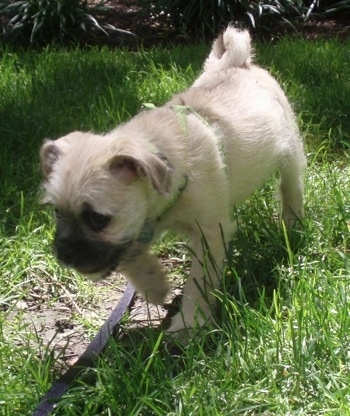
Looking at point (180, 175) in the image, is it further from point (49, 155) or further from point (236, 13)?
point (236, 13)

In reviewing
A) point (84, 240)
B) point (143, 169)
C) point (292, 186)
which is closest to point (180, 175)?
point (143, 169)

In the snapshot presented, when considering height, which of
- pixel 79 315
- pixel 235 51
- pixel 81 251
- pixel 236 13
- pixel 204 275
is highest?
pixel 235 51

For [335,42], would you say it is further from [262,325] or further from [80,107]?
[262,325]

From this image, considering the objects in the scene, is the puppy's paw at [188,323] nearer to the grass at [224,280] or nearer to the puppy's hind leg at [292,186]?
the grass at [224,280]

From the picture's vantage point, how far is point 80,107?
520 cm

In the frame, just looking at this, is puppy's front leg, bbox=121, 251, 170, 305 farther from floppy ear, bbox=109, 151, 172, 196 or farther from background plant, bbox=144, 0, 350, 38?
background plant, bbox=144, 0, 350, 38

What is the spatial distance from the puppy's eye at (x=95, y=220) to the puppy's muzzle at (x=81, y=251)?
47 mm

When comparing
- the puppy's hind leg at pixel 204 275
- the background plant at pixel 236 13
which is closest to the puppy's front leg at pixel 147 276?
the puppy's hind leg at pixel 204 275

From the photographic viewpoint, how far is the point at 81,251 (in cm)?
280

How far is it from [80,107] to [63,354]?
2.54 m

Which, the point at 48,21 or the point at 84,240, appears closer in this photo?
the point at 84,240

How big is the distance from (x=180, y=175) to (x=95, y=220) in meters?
0.41

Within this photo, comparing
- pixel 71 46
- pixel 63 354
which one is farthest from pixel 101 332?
pixel 71 46

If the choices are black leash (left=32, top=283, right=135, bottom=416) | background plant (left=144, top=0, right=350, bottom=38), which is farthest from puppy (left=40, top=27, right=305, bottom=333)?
background plant (left=144, top=0, right=350, bottom=38)
